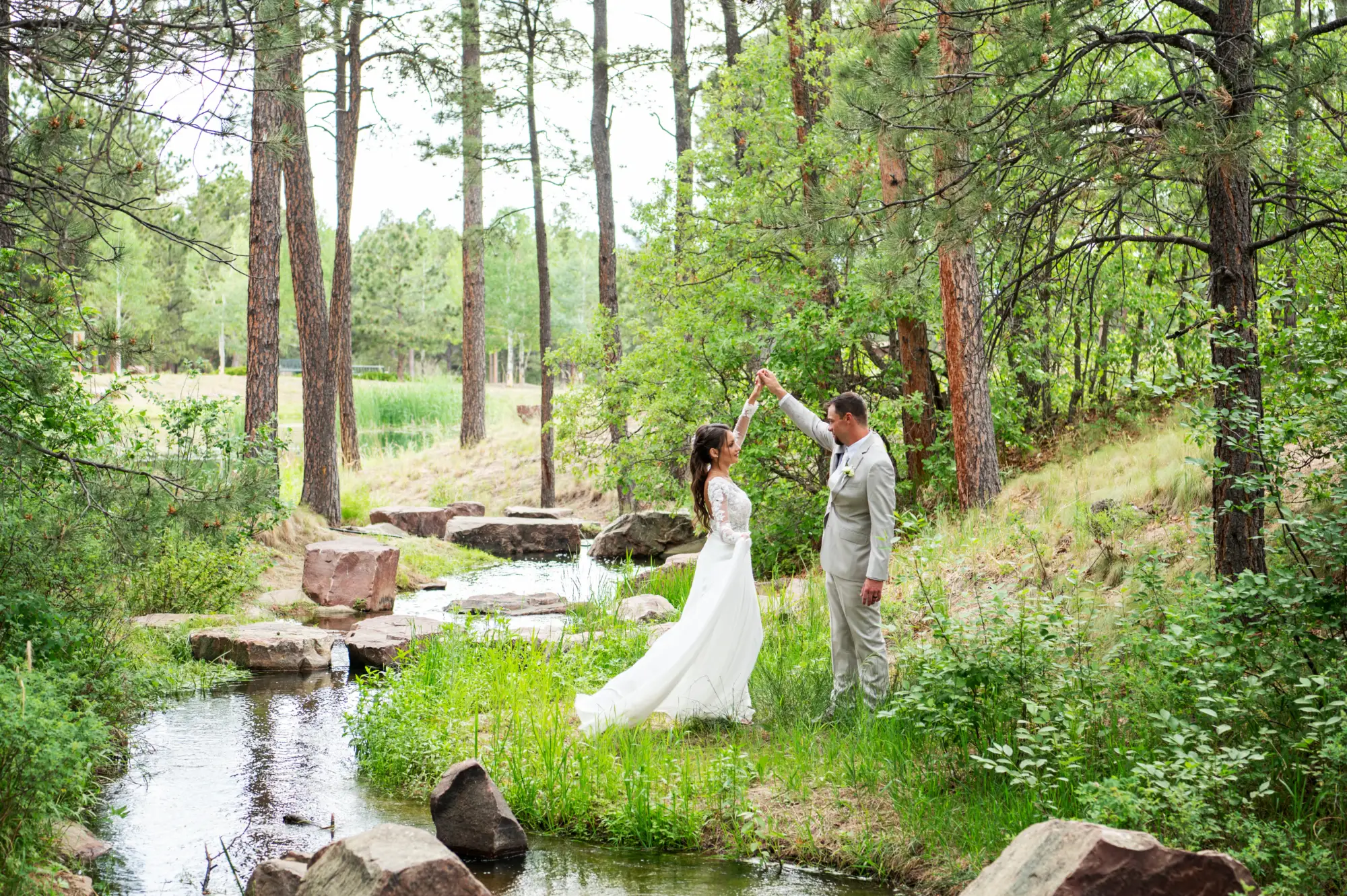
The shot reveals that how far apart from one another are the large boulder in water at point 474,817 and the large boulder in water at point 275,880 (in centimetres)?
110

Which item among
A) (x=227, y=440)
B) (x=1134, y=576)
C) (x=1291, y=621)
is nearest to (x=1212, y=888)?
(x=1291, y=621)

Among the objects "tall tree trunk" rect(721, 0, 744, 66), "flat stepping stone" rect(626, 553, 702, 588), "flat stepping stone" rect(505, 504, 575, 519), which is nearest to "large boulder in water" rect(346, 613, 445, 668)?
"flat stepping stone" rect(626, 553, 702, 588)

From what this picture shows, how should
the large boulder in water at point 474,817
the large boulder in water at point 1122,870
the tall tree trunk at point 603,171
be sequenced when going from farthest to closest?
1. the tall tree trunk at point 603,171
2. the large boulder in water at point 474,817
3. the large boulder in water at point 1122,870

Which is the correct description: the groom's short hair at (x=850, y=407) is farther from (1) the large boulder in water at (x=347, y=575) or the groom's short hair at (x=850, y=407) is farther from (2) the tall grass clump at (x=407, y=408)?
(2) the tall grass clump at (x=407, y=408)

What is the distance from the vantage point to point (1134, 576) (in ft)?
20.2

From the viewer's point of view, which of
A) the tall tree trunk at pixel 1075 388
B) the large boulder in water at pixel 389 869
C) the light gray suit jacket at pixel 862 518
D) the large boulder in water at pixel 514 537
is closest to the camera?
the large boulder in water at pixel 389 869

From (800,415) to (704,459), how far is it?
2.60 feet

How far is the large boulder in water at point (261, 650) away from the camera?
989 centimetres

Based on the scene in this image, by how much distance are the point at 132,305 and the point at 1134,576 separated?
5465cm

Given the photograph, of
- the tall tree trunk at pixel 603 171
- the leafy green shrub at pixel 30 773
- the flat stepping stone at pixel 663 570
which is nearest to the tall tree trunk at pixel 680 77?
the tall tree trunk at pixel 603 171

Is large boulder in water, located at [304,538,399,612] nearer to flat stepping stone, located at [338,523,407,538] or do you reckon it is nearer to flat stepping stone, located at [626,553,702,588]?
flat stepping stone, located at [626,553,702,588]

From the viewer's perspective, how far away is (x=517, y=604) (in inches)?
494

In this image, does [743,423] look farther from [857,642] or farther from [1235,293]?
[1235,293]

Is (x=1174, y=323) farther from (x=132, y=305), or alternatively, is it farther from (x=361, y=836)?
(x=132, y=305)
